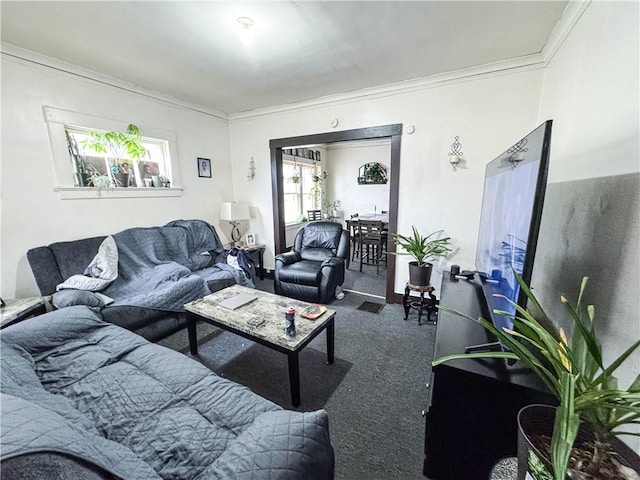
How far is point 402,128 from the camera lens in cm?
302

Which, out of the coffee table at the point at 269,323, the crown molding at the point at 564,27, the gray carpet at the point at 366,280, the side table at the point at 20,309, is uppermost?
the crown molding at the point at 564,27

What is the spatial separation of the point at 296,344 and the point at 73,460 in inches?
44.0

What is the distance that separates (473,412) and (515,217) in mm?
905

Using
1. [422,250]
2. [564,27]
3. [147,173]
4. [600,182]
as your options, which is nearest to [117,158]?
[147,173]

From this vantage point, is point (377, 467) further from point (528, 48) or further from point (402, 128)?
point (528, 48)

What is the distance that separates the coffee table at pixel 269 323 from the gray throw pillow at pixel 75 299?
74 cm

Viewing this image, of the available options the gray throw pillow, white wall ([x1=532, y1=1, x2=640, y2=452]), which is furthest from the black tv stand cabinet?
the gray throw pillow

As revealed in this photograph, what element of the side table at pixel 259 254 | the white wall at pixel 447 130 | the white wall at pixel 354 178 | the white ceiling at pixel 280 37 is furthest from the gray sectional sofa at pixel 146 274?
the white wall at pixel 354 178

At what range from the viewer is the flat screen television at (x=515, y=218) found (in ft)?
3.20

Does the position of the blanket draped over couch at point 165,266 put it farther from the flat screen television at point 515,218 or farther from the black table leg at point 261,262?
the flat screen television at point 515,218

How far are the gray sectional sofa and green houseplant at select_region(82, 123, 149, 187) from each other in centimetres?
65

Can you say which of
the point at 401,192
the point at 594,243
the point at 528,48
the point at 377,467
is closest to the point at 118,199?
the point at 401,192

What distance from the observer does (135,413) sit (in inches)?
46.8

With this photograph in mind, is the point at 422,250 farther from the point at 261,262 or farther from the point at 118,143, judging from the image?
the point at 118,143
